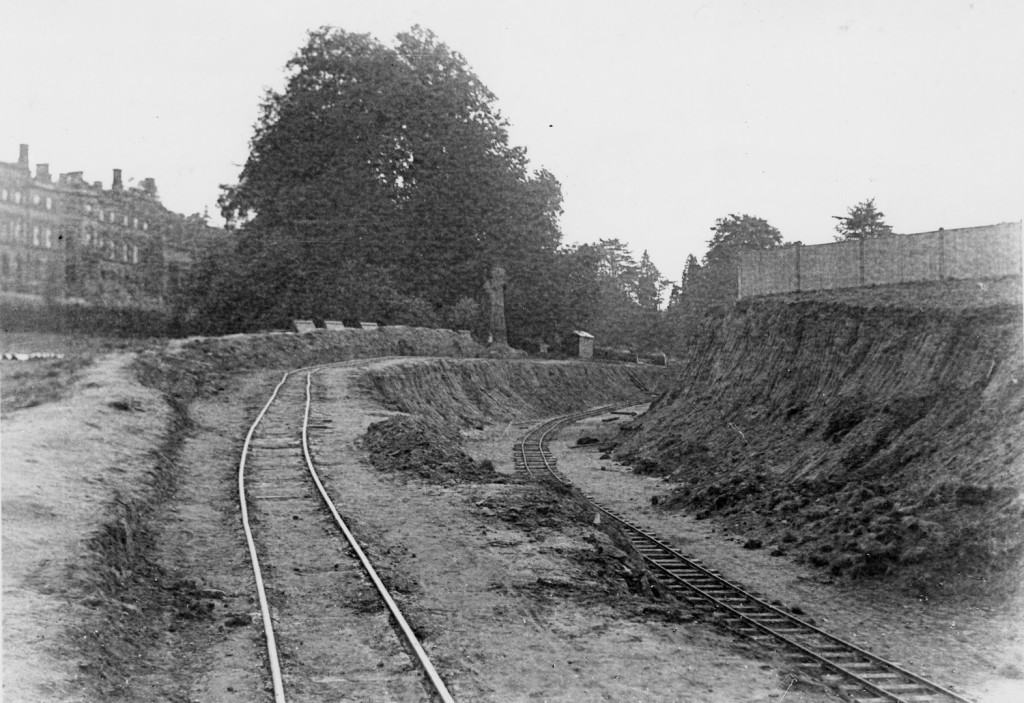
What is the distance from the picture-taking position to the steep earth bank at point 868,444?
51.3 ft

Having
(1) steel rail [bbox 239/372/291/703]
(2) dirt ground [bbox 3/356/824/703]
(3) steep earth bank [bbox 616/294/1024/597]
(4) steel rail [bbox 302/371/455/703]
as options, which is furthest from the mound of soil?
(3) steep earth bank [bbox 616/294/1024/597]

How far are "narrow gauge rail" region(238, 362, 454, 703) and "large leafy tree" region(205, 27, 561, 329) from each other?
75.8ft

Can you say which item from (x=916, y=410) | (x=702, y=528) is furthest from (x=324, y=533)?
(x=916, y=410)

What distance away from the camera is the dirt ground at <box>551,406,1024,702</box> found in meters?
12.1

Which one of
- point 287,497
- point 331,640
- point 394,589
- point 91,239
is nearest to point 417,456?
point 287,497

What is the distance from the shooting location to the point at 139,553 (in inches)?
543

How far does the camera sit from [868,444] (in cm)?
2108

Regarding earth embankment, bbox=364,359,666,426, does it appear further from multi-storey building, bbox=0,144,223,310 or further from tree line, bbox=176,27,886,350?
multi-storey building, bbox=0,144,223,310

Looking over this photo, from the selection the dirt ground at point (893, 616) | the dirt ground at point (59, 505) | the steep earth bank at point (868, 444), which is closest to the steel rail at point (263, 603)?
the dirt ground at point (59, 505)

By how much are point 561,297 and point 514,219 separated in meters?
7.52

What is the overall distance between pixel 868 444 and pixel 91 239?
3036 cm

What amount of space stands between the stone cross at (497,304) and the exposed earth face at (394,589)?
127ft

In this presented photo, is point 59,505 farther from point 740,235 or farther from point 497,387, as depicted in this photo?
point 740,235

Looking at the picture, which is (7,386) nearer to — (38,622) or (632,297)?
(38,622)
